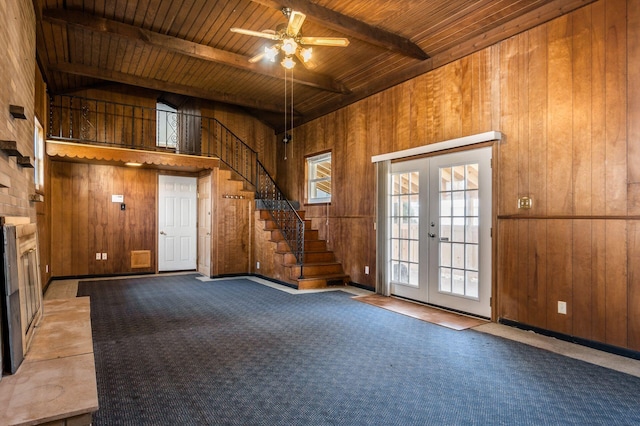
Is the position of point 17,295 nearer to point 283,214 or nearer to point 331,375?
point 331,375

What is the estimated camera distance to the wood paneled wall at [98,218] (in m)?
7.09

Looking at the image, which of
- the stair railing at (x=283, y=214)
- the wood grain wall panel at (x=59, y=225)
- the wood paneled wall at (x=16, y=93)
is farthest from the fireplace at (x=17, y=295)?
the wood grain wall panel at (x=59, y=225)

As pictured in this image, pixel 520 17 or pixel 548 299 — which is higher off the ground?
pixel 520 17

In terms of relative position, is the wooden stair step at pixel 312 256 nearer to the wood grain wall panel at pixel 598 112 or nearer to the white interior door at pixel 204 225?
the white interior door at pixel 204 225

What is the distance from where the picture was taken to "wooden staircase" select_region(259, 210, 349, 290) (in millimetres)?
6465

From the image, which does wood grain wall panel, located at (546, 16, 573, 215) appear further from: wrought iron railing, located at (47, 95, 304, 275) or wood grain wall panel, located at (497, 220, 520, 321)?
wrought iron railing, located at (47, 95, 304, 275)

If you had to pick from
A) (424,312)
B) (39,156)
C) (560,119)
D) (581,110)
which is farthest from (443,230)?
(39,156)

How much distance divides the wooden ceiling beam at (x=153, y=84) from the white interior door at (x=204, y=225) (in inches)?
64.6

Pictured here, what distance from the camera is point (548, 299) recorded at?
389 centimetres

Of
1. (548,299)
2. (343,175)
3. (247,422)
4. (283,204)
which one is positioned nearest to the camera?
(247,422)

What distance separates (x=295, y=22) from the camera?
3926mm

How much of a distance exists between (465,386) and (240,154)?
7.42 meters

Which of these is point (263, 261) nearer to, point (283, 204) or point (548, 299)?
point (283, 204)

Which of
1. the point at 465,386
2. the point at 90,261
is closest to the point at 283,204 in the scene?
the point at 90,261
